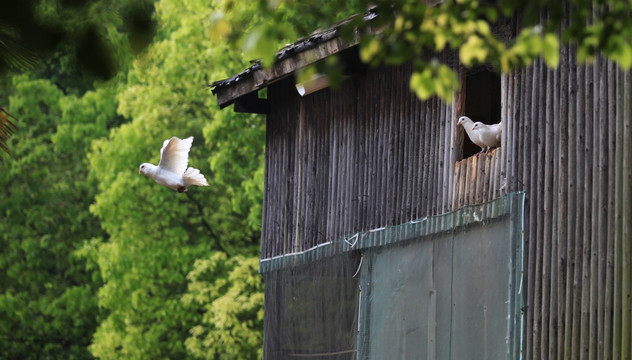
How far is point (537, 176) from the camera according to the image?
404 inches

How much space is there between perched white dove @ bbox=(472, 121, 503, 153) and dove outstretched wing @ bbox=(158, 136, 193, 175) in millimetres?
3809

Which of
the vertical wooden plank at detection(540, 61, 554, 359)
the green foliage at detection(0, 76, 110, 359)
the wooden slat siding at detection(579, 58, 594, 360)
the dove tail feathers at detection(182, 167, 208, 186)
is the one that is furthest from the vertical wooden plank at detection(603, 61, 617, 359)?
the green foliage at detection(0, 76, 110, 359)

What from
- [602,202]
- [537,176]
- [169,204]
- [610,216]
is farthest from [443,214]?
[169,204]

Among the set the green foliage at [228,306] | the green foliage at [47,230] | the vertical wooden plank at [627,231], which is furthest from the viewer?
the green foliage at [47,230]

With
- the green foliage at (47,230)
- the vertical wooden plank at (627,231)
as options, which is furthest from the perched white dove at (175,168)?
the green foliage at (47,230)

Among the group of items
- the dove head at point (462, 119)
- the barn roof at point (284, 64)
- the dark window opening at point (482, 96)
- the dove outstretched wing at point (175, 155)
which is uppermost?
the barn roof at point (284, 64)

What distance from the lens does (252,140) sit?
24.1m

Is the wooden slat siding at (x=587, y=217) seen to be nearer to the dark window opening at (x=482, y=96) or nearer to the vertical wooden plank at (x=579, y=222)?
the vertical wooden plank at (x=579, y=222)

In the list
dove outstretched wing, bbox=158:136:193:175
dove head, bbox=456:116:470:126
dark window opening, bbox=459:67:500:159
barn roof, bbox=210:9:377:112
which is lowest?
dove head, bbox=456:116:470:126

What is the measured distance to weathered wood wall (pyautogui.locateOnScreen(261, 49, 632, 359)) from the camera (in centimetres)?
→ 925

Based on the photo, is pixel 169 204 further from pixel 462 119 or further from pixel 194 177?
pixel 462 119

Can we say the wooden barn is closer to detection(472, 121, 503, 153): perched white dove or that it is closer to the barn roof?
the barn roof

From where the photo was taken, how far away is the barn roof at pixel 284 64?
13.0 m

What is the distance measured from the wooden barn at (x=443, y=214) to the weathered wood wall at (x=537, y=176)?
0.6 inches
